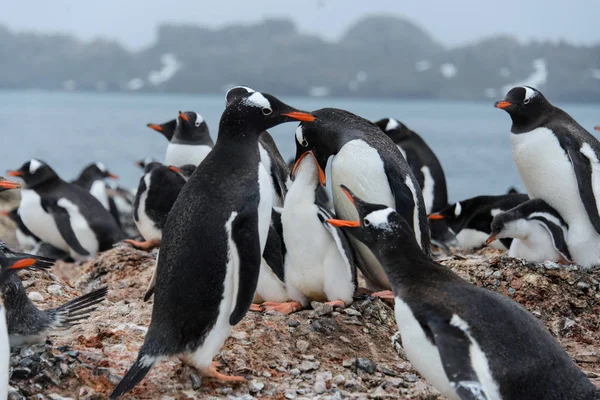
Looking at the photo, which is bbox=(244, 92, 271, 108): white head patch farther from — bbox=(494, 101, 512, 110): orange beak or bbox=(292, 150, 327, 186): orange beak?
bbox=(494, 101, 512, 110): orange beak

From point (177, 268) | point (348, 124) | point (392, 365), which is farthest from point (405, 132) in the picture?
point (177, 268)

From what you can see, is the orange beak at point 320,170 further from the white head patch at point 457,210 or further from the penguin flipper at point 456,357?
the white head patch at point 457,210

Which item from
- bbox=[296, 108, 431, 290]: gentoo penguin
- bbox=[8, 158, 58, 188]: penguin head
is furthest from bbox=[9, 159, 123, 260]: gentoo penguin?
bbox=[296, 108, 431, 290]: gentoo penguin

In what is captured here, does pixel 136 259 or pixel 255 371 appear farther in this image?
pixel 136 259

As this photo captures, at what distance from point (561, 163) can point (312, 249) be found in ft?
6.09

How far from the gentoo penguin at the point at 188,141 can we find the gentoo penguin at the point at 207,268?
10.2ft

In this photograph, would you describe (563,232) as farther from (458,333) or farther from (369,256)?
(458,333)

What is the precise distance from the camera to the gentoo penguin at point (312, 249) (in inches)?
152

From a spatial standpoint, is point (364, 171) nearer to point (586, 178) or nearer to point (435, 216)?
point (586, 178)

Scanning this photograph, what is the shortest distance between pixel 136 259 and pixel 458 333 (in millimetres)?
3272

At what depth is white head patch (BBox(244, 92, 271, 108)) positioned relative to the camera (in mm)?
3420

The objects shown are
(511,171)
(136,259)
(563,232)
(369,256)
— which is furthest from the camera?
(511,171)

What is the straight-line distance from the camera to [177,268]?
10.4 feet

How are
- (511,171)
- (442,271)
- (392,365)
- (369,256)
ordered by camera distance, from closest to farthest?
(442,271) < (392,365) < (369,256) < (511,171)
